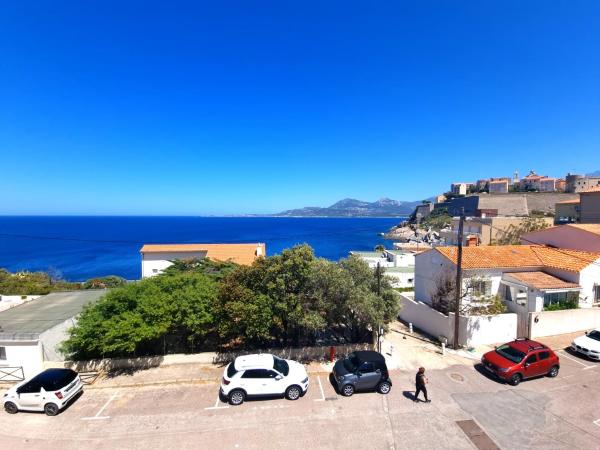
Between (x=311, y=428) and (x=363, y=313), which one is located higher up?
(x=363, y=313)

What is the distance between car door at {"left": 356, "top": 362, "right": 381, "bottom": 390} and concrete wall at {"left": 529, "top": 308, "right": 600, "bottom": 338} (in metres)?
11.7

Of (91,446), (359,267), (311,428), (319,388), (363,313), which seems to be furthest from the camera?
(359,267)

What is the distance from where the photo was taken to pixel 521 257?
21.8 m

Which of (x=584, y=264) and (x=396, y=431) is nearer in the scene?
(x=396, y=431)

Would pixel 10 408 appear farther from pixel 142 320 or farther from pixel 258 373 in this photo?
pixel 258 373

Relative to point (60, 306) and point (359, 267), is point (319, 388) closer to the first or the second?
point (359, 267)

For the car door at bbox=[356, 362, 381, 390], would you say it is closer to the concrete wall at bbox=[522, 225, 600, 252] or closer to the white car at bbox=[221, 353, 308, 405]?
the white car at bbox=[221, 353, 308, 405]

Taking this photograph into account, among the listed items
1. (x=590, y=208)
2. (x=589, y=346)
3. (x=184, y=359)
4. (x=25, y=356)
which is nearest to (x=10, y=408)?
(x=25, y=356)

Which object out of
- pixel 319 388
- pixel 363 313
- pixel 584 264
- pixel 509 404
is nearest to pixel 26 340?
pixel 319 388

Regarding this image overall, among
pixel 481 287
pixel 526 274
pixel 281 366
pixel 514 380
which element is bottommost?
pixel 514 380

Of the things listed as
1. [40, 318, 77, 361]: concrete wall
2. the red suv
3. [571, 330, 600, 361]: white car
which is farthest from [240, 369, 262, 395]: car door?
[571, 330, 600, 361]: white car

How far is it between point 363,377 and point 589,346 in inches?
499

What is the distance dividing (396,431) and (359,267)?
8585 mm

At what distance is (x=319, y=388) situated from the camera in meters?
12.8
